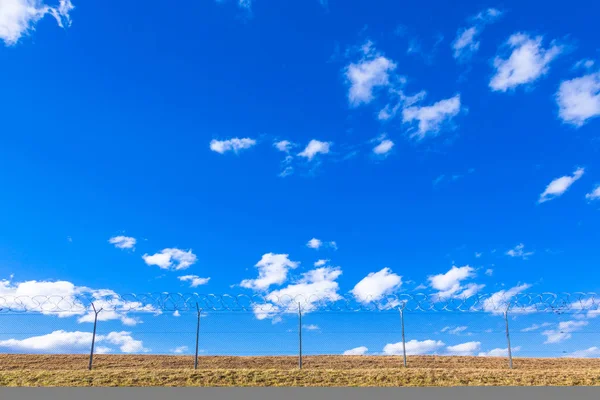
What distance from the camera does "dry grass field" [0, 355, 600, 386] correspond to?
18062 millimetres

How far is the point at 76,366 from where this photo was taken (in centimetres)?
2145

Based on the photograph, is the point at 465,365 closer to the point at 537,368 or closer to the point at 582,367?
the point at 537,368

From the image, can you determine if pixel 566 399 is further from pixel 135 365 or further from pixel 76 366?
pixel 76 366

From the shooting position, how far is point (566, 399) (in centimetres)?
1378

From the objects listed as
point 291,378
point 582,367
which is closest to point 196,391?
point 291,378

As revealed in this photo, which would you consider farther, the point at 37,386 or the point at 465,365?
the point at 465,365

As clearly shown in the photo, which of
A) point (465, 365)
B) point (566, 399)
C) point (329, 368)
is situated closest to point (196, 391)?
point (329, 368)

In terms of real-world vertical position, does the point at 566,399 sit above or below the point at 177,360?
below

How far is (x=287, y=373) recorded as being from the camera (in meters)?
19.1

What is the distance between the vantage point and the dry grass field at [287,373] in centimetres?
1806

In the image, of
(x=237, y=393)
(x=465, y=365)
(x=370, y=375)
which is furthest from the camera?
(x=465, y=365)

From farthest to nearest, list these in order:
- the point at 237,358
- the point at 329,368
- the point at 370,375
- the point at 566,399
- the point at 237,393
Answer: the point at 237,358
the point at 329,368
the point at 370,375
the point at 237,393
the point at 566,399

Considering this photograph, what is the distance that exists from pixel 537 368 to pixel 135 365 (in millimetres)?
15927

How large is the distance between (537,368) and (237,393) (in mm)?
13050
